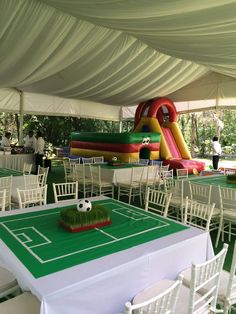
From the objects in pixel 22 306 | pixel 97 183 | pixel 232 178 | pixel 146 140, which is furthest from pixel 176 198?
pixel 146 140

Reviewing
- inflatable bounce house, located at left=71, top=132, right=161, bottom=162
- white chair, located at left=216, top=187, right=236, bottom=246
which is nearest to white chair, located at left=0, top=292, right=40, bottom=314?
white chair, located at left=216, top=187, right=236, bottom=246

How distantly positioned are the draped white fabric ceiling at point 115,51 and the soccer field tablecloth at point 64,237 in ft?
6.99

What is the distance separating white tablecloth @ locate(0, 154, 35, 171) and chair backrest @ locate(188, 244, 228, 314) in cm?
748

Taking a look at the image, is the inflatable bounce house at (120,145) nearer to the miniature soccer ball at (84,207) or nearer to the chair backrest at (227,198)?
the chair backrest at (227,198)

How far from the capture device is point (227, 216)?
4055 millimetres

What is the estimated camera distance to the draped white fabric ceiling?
9.79ft

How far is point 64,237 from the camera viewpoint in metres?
2.30

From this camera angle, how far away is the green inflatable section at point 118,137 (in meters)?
9.27

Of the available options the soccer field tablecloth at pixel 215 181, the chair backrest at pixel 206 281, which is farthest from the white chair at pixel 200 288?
the soccer field tablecloth at pixel 215 181

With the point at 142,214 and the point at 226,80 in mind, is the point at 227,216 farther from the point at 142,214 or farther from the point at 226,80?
the point at 226,80

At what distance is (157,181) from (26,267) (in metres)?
5.05

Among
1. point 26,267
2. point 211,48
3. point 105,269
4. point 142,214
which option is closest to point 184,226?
point 142,214

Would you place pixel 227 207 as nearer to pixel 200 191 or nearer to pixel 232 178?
pixel 200 191

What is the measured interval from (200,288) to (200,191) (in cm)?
293
